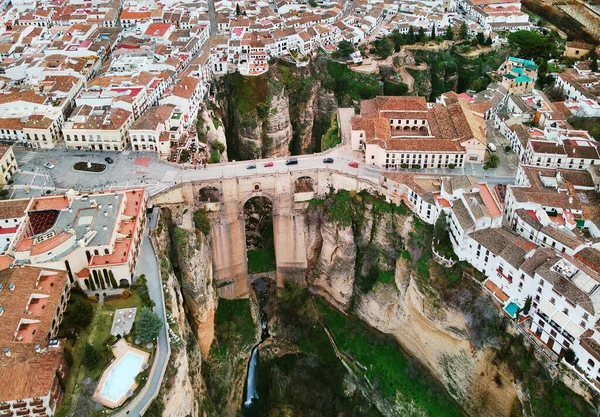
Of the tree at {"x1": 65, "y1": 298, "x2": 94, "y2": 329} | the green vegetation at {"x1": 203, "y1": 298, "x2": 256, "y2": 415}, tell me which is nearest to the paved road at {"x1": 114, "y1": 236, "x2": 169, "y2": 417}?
the tree at {"x1": 65, "y1": 298, "x2": 94, "y2": 329}

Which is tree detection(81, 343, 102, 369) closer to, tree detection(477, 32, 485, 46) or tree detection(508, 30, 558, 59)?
tree detection(508, 30, 558, 59)

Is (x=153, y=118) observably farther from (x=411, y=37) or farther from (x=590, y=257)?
(x=411, y=37)

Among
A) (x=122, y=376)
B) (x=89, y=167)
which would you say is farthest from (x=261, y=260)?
(x=122, y=376)

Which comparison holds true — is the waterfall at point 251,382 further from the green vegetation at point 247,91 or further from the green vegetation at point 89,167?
the green vegetation at point 247,91

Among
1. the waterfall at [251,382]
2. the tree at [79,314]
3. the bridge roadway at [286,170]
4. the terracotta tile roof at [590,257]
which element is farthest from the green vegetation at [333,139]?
the tree at [79,314]

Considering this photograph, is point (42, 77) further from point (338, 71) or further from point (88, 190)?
point (338, 71)

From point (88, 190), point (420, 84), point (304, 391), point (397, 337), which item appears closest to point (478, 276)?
point (397, 337)
